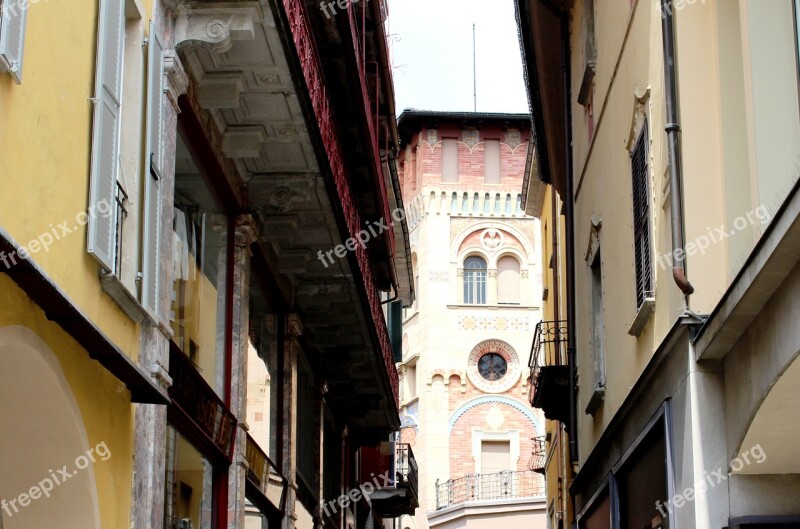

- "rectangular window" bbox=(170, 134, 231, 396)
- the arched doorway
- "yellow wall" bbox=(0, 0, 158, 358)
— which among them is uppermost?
"rectangular window" bbox=(170, 134, 231, 396)

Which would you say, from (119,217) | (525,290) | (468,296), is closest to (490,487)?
(468,296)

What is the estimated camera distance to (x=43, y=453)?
8914 mm

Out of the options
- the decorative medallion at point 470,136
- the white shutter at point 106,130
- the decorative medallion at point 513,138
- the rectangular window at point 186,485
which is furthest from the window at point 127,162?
the decorative medallion at point 470,136

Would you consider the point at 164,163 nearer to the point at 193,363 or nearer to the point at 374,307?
the point at 193,363

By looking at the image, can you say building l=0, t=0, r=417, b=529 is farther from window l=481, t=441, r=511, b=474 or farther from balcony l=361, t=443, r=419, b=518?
window l=481, t=441, r=511, b=474

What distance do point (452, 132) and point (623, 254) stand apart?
4677cm

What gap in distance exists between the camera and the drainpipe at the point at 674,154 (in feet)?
34.2

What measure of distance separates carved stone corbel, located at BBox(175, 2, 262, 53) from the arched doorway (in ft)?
12.4

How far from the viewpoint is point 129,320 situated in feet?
32.3

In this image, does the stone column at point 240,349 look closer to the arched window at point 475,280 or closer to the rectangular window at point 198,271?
the rectangular window at point 198,271

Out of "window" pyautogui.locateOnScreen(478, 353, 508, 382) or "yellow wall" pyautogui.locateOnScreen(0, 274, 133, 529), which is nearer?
"yellow wall" pyautogui.locateOnScreen(0, 274, 133, 529)

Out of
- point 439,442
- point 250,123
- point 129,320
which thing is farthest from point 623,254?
point 439,442

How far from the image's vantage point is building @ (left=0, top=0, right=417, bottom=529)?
814 centimetres

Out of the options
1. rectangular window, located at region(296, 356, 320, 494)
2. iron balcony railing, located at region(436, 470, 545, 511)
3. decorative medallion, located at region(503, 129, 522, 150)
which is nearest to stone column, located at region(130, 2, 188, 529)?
rectangular window, located at region(296, 356, 320, 494)
